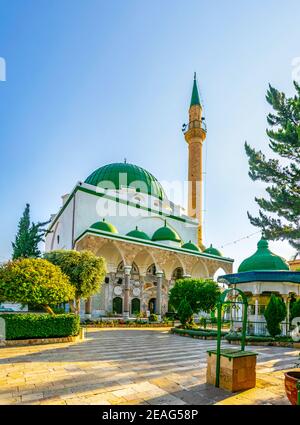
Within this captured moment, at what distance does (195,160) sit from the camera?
31031mm

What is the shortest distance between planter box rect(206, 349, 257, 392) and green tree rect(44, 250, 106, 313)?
8.93m

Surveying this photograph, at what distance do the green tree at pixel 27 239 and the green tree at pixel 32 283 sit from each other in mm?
19228

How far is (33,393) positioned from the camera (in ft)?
15.3

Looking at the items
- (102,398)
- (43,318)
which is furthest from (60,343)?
(102,398)

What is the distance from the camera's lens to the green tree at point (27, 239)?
98.0 feet

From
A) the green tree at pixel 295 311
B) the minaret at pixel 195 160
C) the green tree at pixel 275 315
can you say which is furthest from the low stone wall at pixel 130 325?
the minaret at pixel 195 160

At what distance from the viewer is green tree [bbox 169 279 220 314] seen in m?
17.5

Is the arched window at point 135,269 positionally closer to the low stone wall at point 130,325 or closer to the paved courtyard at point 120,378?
the low stone wall at point 130,325

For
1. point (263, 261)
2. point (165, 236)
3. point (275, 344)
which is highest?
point (165, 236)

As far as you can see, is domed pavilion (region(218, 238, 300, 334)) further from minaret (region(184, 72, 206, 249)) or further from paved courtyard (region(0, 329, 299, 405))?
minaret (region(184, 72, 206, 249))

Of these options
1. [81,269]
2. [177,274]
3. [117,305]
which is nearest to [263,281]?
[81,269]

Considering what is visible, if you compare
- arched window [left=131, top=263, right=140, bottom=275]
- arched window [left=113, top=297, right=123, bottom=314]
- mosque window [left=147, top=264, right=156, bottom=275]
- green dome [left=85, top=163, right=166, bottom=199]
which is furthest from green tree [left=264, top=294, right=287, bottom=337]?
green dome [left=85, top=163, right=166, bottom=199]

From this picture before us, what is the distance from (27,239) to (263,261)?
23.0 meters

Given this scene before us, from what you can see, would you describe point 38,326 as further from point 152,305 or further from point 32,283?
point 152,305
